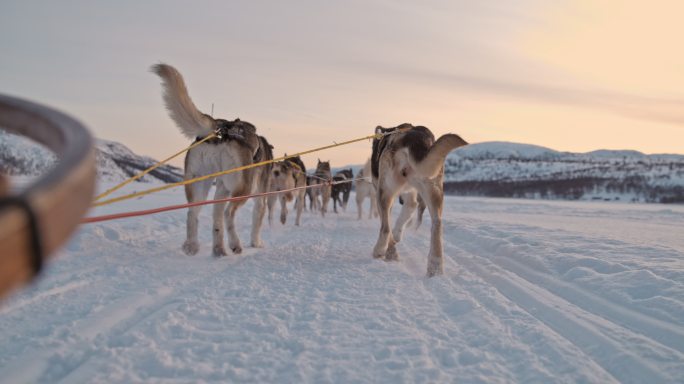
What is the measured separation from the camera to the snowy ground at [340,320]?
2463 millimetres

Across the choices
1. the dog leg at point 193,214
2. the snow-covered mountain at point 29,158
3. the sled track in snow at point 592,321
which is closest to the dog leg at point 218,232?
the dog leg at point 193,214

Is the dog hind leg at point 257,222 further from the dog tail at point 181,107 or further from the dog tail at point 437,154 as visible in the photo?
the dog tail at point 437,154

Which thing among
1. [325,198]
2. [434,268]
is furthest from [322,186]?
[434,268]

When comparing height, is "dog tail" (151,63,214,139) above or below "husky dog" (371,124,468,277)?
above

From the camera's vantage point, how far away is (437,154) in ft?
15.6

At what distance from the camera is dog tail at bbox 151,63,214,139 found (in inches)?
191

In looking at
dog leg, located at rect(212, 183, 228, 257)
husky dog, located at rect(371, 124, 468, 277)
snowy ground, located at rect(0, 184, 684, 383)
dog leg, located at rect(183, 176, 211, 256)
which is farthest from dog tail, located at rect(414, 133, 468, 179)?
dog leg, located at rect(183, 176, 211, 256)

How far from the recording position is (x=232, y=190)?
5.80 metres

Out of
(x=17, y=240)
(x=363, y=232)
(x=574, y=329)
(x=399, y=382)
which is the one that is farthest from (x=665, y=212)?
(x=17, y=240)

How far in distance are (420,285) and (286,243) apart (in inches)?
137

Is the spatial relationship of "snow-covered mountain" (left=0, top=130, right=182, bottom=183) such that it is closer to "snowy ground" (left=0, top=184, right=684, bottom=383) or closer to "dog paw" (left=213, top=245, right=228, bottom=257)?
"snowy ground" (left=0, top=184, right=684, bottom=383)

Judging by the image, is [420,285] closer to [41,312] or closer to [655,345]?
[655,345]

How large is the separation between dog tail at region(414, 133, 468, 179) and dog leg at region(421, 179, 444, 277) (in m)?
0.34

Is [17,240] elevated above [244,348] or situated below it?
above
